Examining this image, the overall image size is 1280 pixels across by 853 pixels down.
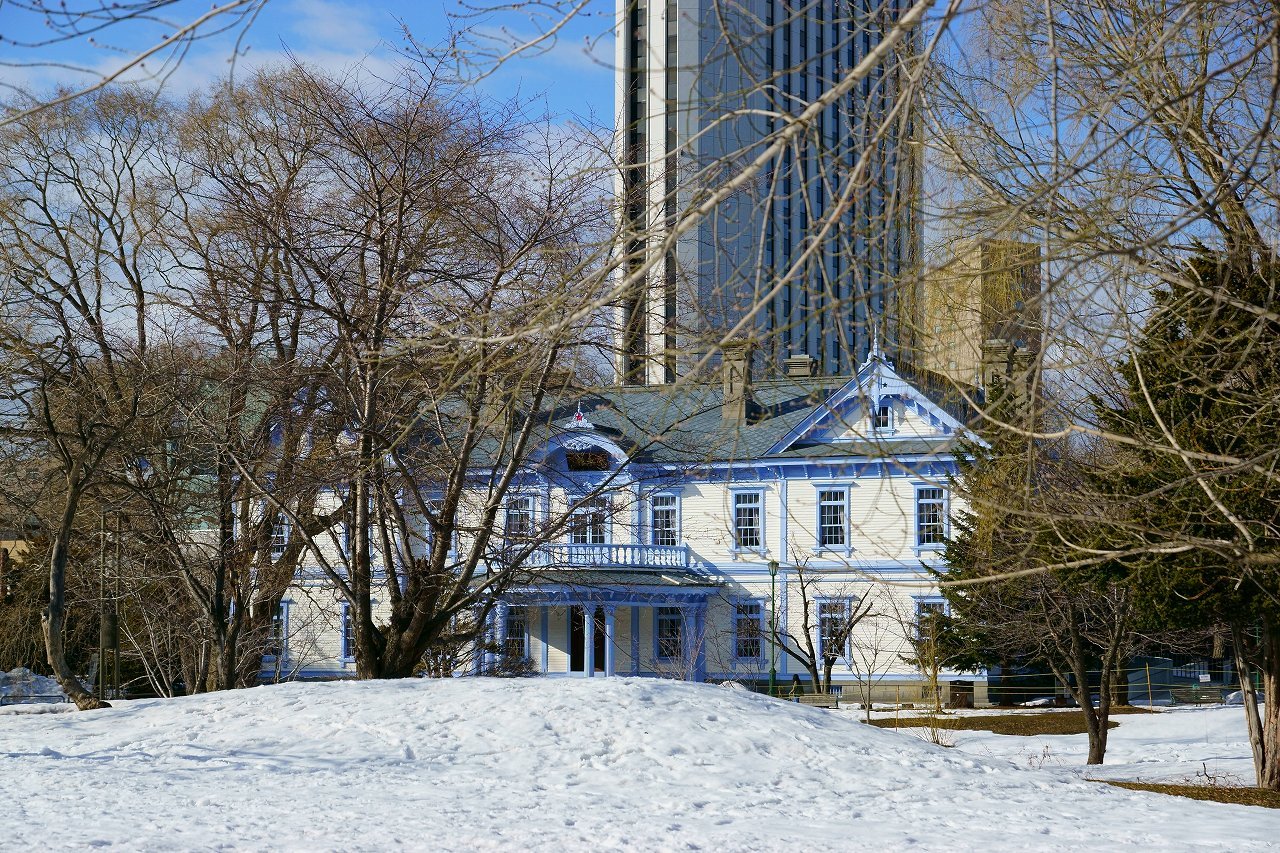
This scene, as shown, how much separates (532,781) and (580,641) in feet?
97.8

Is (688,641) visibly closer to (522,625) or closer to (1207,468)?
(522,625)

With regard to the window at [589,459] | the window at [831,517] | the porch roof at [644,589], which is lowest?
the porch roof at [644,589]

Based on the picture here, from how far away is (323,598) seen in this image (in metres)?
41.1

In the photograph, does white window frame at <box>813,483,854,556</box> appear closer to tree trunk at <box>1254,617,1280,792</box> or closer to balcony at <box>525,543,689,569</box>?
balcony at <box>525,543,689,569</box>

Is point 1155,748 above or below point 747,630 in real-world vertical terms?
below

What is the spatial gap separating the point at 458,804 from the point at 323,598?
30573 millimetres

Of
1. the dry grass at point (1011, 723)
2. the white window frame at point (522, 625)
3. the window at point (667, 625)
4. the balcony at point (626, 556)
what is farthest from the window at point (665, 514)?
the dry grass at point (1011, 723)

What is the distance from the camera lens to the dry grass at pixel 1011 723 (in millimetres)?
28172

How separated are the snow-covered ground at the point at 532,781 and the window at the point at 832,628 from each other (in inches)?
740

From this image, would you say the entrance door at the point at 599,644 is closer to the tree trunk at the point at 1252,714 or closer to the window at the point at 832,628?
the window at the point at 832,628

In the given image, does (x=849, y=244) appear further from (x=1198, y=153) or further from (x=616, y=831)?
(x=616, y=831)

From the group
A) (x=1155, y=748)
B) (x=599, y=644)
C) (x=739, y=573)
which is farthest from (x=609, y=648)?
(x=1155, y=748)

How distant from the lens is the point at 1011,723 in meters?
29.8

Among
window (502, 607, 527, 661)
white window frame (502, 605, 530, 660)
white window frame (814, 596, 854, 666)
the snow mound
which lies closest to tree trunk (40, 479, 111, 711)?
the snow mound
